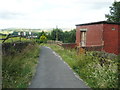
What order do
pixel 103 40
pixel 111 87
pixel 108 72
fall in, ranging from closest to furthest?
pixel 111 87 → pixel 108 72 → pixel 103 40

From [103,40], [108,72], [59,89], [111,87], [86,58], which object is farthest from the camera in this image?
[103,40]

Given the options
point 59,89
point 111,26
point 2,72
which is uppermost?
point 111,26

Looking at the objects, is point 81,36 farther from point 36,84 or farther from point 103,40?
point 36,84

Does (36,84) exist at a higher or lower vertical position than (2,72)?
lower

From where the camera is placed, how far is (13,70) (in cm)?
909

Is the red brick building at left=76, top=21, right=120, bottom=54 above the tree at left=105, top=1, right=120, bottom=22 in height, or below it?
below

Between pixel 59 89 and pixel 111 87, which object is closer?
pixel 111 87

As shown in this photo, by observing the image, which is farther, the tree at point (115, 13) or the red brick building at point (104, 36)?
the tree at point (115, 13)

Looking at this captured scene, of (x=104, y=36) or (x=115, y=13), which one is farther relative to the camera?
(x=115, y=13)

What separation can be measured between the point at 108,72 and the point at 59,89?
7.36ft

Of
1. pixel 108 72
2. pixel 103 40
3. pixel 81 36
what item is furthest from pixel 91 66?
pixel 81 36

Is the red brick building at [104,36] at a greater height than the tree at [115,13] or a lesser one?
lesser

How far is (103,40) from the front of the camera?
25.0m

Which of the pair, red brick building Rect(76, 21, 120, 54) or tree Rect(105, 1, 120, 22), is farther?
tree Rect(105, 1, 120, 22)
